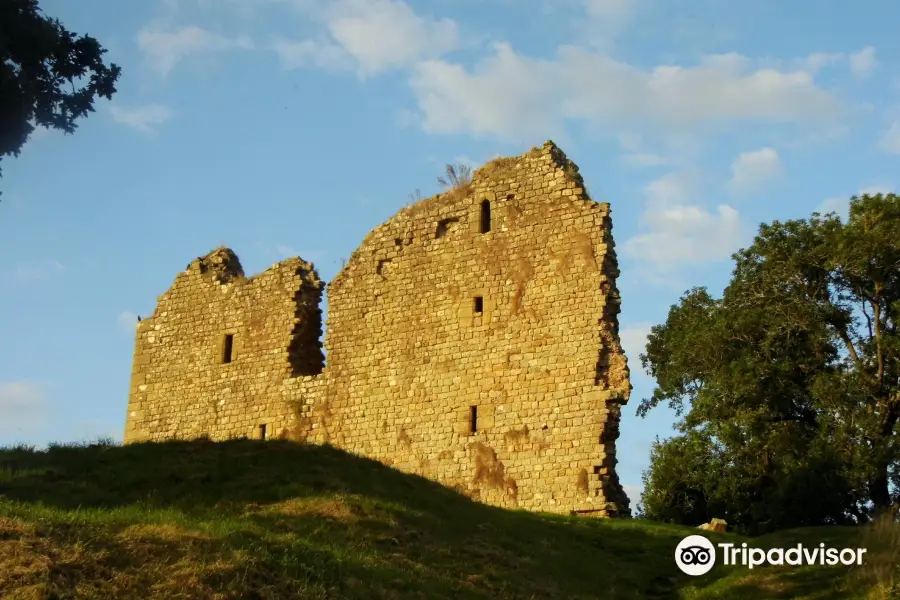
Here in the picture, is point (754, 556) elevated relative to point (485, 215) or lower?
lower

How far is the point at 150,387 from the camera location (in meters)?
25.8

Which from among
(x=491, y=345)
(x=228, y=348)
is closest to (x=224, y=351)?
(x=228, y=348)

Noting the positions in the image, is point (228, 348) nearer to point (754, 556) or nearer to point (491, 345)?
point (491, 345)

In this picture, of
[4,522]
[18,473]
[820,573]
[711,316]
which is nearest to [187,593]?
[4,522]

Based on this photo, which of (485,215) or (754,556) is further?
(485,215)

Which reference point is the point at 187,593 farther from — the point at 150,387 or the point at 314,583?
the point at 150,387

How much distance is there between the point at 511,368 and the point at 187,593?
11529 millimetres

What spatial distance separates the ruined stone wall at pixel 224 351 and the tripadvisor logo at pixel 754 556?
971 cm

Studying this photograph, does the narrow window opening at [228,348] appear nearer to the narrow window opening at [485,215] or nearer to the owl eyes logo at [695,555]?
the narrow window opening at [485,215]

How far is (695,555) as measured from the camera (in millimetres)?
16062

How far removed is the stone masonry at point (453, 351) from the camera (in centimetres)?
2041

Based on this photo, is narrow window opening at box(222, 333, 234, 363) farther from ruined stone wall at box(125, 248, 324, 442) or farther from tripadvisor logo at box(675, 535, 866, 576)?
tripadvisor logo at box(675, 535, 866, 576)

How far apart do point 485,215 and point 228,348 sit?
6387 mm

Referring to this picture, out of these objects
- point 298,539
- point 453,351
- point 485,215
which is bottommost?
point 298,539
